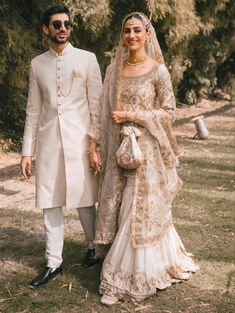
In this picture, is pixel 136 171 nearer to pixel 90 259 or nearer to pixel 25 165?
pixel 25 165

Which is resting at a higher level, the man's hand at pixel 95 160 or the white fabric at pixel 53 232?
the man's hand at pixel 95 160

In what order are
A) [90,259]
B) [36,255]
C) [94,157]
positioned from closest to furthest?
[94,157], [90,259], [36,255]

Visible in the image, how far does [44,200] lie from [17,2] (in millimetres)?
5644

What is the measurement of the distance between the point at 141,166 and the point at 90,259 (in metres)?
1.02

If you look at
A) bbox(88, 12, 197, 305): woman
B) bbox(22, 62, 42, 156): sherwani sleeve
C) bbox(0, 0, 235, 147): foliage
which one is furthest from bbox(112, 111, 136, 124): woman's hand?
bbox(0, 0, 235, 147): foliage

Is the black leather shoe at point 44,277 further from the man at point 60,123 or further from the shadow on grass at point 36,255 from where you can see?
the shadow on grass at point 36,255

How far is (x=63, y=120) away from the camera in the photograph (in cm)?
366

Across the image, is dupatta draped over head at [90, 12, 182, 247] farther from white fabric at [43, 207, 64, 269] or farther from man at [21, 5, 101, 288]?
white fabric at [43, 207, 64, 269]

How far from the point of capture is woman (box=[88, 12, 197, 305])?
3473mm

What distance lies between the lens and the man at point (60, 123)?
11.9 feet

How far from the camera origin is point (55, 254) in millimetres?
3861

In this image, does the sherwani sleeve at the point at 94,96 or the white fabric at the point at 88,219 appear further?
the white fabric at the point at 88,219

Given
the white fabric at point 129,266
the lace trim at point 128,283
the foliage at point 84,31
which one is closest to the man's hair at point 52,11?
the white fabric at point 129,266

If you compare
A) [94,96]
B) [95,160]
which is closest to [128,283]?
[95,160]
